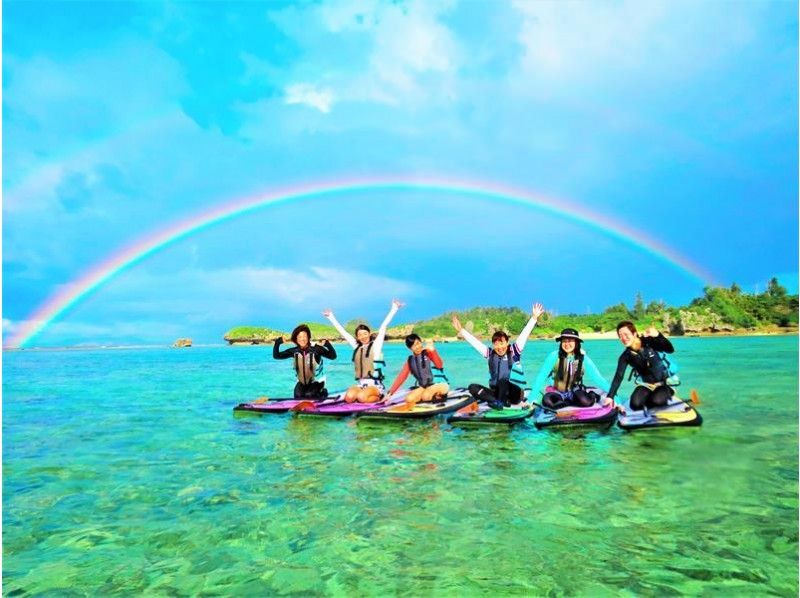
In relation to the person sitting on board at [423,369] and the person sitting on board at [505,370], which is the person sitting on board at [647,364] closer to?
the person sitting on board at [505,370]

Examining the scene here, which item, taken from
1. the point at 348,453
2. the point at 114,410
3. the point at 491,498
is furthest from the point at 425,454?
the point at 114,410

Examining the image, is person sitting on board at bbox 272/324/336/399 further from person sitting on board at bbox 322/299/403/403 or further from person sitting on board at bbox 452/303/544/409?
person sitting on board at bbox 452/303/544/409

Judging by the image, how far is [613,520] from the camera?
663 cm

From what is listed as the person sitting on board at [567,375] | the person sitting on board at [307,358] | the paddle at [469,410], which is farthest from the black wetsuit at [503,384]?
the person sitting on board at [307,358]

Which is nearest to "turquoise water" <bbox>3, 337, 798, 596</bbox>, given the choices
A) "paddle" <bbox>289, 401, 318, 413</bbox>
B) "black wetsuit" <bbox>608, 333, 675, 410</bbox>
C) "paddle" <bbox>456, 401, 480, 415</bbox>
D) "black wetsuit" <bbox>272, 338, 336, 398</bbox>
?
"paddle" <bbox>456, 401, 480, 415</bbox>

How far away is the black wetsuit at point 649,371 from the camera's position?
1221 cm

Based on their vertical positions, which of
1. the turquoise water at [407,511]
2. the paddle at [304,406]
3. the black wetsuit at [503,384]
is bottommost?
the turquoise water at [407,511]

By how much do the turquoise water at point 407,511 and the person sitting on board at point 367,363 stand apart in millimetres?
1671

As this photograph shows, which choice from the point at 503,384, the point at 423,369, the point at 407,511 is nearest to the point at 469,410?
the point at 503,384

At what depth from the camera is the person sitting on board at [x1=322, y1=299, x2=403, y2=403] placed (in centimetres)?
1510

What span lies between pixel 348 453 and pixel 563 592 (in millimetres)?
6218

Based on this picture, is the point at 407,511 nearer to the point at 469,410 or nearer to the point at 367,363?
the point at 469,410

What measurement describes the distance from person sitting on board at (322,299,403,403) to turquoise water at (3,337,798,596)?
5.48ft

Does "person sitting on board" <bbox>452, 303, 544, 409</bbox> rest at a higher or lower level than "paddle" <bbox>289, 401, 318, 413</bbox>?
higher
